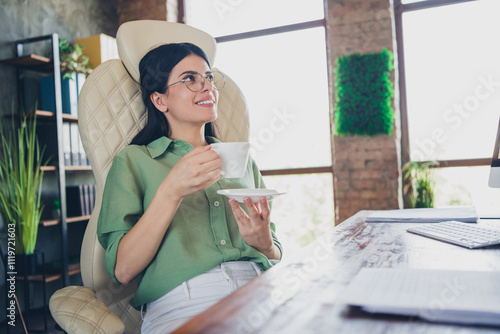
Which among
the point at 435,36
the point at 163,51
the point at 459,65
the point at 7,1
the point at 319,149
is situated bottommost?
the point at 319,149

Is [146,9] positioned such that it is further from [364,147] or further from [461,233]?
[461,233]

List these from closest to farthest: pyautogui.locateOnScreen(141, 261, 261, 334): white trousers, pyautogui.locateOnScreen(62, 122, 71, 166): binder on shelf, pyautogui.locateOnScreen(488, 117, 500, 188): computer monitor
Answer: pyautogui.locateOnScreen(141, 261, 261, 334): white trousers, pyautogui.locateOnScreen(488, 117, 500, 188): computer monitor, pyautogui.locateOnScreen(62, 122, 71, 166): binder on shelf

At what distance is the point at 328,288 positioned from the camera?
62 cm

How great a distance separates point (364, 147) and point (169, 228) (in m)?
2.50

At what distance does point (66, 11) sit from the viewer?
3525mm

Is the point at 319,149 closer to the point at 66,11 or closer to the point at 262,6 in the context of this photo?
the point at 262,6

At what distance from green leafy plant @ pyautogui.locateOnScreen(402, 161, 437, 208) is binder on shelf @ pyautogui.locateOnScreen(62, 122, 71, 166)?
8.03 feet

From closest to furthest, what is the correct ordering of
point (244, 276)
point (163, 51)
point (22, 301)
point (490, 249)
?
point (490, 249), point (244, 276), point (163, 51), point (22, 301)

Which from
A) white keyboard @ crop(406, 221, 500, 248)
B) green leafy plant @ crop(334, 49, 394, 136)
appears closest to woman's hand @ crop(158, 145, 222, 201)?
white keyboard @ crop(406, 221, 500, 248)

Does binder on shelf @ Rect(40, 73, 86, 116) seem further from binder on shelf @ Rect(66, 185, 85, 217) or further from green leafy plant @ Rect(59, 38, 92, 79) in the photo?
binder on shelf @ Rect(66, 185, 85, 217)

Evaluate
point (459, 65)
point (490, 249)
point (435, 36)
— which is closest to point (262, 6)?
point (435, 36)

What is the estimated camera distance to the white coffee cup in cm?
97

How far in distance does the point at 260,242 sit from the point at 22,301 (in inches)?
98.1

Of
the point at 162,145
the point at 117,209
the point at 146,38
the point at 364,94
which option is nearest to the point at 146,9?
the point at 364,94
